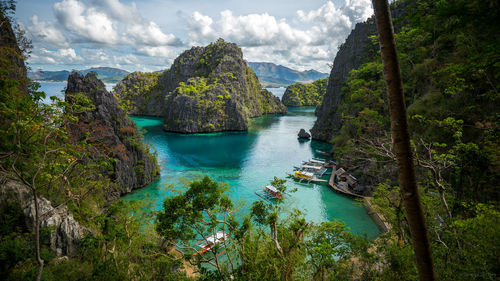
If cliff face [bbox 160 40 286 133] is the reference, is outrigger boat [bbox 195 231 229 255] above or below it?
below

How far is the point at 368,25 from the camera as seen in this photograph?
148ft

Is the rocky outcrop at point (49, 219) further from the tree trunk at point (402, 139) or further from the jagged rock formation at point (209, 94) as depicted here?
the jagged rock formation at point (209, 94)

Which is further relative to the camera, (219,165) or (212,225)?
(219,165)

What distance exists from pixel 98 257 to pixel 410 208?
32.9 feet

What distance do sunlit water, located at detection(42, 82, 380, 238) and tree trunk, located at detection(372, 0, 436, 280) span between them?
1204cm

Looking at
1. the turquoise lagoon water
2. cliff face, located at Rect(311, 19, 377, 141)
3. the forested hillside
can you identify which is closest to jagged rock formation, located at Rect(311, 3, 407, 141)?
cliff face, located at Rect(311, 19, 377, 141)

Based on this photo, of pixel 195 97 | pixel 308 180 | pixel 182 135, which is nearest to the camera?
pixel 308 180

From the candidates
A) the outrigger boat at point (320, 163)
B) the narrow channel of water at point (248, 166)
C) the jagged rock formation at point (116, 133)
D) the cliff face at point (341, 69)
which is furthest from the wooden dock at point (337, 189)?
the jagged rock formation at point (116, 133)

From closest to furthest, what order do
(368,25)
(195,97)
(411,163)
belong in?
(411,163), (368,25), (195,97)

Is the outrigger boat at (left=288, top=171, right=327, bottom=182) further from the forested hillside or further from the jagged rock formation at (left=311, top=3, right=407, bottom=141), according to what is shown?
the jagged rock formation at (left=311, top=3, right=407, bottom=141)

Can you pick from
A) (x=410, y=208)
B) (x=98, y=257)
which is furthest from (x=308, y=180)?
(x=410, y=208)

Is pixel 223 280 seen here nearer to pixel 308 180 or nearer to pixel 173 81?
pixel 308 180

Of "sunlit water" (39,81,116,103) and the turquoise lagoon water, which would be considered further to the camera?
the turquoise lagoon water

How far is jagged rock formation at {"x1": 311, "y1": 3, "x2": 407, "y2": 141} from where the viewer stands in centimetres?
4291
